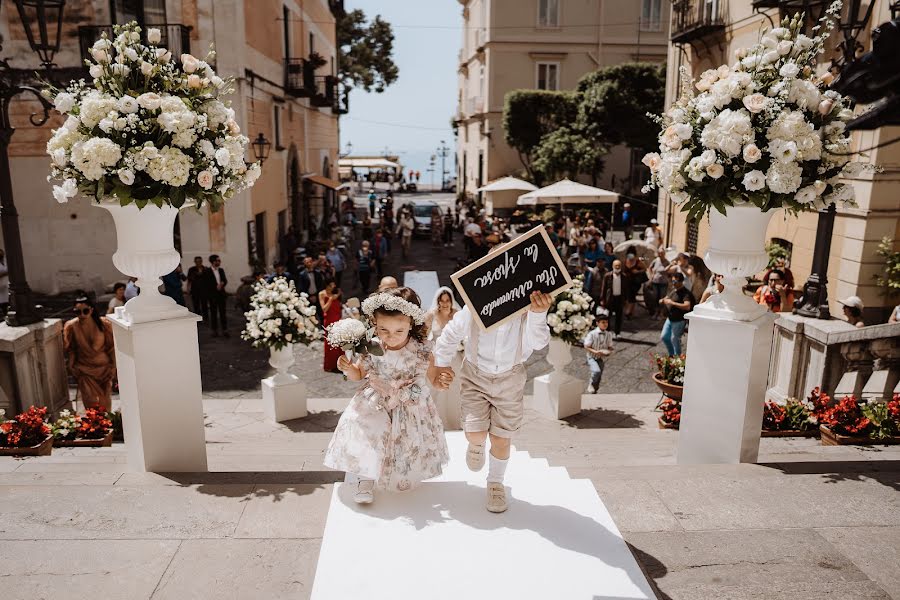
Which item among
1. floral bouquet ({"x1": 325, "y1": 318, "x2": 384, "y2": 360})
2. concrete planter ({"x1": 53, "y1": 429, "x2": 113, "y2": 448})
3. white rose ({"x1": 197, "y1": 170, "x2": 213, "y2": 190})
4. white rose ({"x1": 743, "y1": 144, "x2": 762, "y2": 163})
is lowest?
concrete planter ({"x1": 53, "y1": 429, "x2": 113, "y2": 448})

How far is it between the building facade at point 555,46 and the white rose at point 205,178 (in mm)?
27256

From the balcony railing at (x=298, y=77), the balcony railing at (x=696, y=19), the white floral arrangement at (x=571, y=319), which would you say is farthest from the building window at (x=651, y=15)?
the white floral arrangement at (x=571, y=319)

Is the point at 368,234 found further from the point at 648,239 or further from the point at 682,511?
the point at 682,511

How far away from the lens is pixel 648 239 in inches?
668

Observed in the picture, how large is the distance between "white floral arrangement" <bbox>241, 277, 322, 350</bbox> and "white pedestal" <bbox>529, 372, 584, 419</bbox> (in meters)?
2.78

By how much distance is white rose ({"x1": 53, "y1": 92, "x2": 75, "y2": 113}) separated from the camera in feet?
13.9

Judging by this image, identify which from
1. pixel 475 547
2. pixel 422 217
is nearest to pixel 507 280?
pixel 475 547

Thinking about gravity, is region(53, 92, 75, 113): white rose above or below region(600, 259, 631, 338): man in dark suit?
above

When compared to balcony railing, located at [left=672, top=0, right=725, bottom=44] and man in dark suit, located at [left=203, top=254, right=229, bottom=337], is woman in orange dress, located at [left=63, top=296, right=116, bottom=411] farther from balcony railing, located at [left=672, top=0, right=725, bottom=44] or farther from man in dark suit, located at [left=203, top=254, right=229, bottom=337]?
balcony railing, located at [left=672, top=0, right=725, bottom=44]

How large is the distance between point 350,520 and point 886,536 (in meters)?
3.00

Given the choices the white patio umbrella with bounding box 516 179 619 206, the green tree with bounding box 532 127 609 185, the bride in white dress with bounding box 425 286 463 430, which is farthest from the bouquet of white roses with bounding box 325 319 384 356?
the green tree with bounding box 532 127 609 185

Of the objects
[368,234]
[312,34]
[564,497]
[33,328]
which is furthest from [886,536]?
[312,34]

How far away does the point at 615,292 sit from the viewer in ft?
39.0

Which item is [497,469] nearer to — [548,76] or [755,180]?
[755,180]
